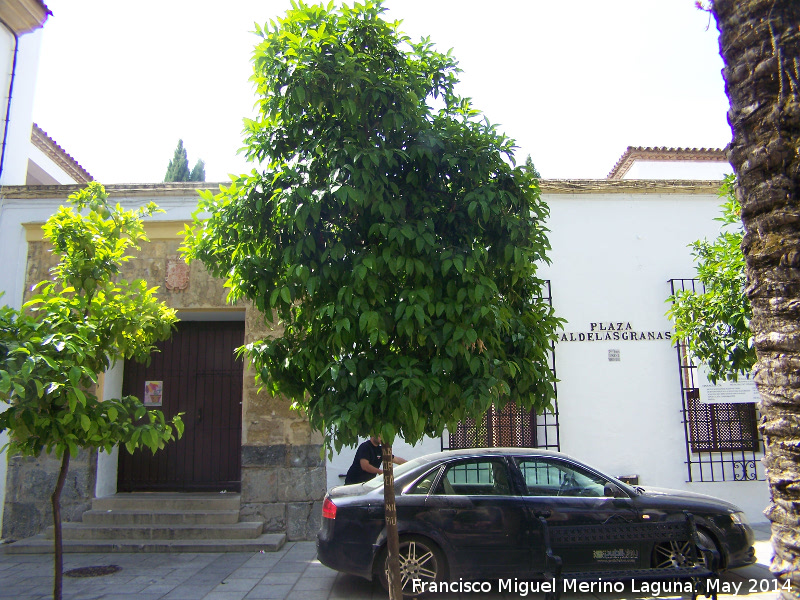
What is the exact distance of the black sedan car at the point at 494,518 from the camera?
A: 5672 mm

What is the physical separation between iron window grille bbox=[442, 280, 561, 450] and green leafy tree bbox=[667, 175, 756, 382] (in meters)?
2.72

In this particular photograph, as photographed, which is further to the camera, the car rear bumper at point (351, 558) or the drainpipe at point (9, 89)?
the drainpipe at point (9, 89)

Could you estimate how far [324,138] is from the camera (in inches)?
159

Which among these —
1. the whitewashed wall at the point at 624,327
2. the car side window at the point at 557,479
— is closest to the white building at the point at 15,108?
the whitewashed wall at the point at 624,327

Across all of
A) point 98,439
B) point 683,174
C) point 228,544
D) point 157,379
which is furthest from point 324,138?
point 683,174

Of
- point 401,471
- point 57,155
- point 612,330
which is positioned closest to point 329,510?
point 401,471

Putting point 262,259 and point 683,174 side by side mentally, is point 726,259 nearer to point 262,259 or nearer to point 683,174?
point 262,259

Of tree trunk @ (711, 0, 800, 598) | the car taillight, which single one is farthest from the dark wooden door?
tree trunk @ (711, 0, 800, 598)

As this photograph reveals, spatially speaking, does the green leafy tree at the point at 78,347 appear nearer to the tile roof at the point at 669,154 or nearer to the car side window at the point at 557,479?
the car side window at the point at 557,479

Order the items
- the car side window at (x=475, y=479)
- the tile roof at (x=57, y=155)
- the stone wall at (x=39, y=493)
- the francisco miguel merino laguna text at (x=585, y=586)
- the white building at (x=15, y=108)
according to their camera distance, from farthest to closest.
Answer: the tile roof at (x=57, y=155), the white building at (x=15, y=108), the stone wall at (x=39, y=493), the car side window at (x=475, y=479), the francisco miguel merino laguna text at (x=585, y=586)

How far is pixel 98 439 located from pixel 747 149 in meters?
4.53

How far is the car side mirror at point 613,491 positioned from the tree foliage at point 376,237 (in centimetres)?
239

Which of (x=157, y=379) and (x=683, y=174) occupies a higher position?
(x=683, y=174)

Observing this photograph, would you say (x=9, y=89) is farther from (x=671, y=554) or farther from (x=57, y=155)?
(x=671, y=554)
